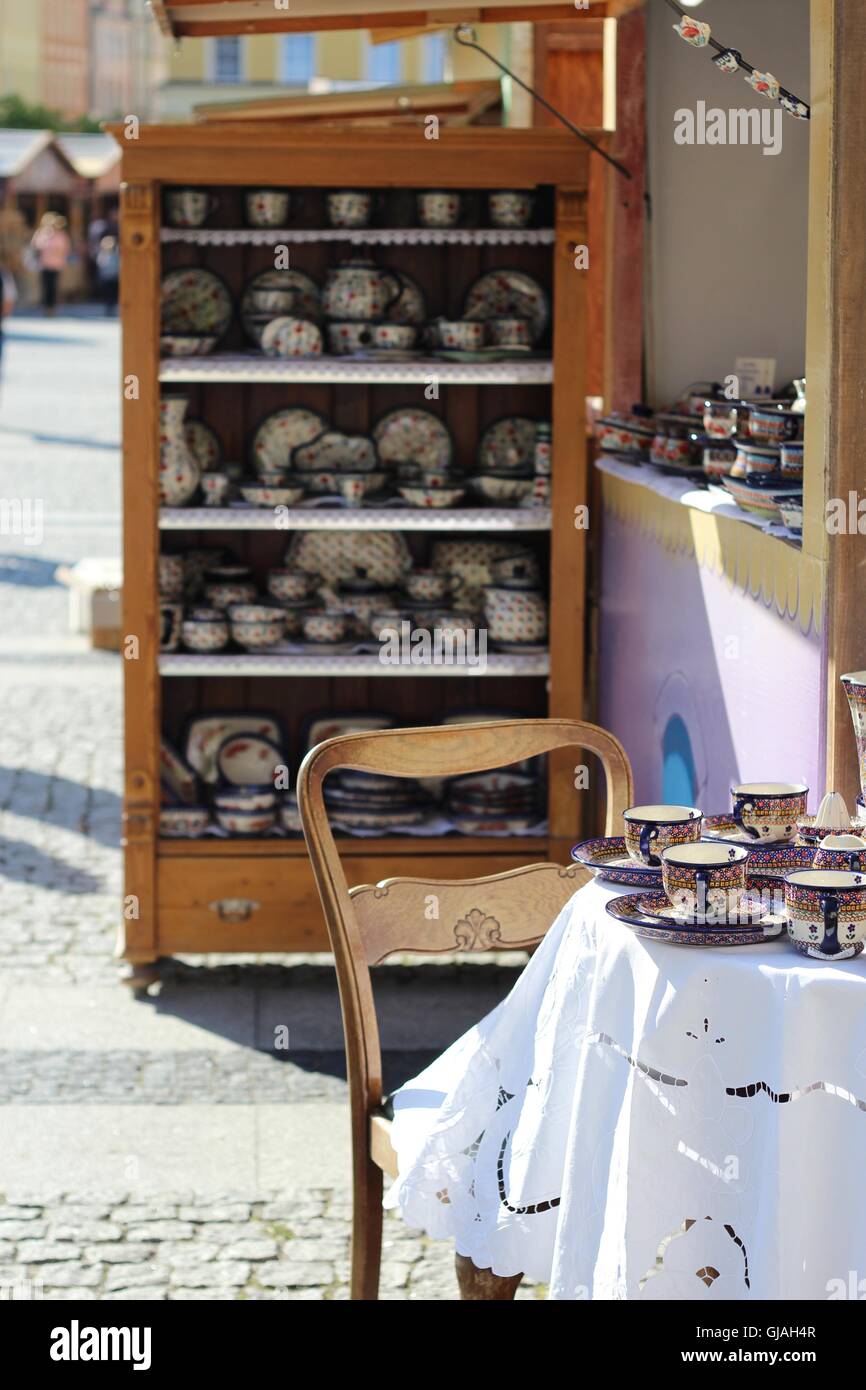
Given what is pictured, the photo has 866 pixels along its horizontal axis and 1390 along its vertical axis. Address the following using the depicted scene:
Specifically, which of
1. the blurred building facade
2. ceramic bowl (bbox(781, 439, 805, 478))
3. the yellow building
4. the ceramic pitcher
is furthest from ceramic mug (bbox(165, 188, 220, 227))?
the blurred building facade

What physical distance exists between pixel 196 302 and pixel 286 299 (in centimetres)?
27

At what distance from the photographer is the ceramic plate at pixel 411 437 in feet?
18.5

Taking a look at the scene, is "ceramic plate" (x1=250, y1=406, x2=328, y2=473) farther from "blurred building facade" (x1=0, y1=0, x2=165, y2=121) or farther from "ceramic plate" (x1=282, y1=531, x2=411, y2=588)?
"blurred building facade" (x1=0, y1=0, x2=165, y2=121)

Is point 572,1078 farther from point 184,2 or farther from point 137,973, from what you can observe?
point 184,2

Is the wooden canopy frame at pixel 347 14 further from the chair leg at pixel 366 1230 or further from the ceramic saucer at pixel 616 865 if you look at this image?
the chair leg at pixel 366 1230

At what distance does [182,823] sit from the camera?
525 centimetres

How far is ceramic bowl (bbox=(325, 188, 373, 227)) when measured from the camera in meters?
5.27

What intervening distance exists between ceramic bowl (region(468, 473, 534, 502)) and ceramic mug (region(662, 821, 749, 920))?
2949 mm

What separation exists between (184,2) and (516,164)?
90 centimetres

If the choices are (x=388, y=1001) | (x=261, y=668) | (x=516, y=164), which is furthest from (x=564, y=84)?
(x=388, y=1001)

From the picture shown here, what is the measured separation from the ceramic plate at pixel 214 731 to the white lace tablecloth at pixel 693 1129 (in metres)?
3.18

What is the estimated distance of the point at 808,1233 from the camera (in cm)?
232

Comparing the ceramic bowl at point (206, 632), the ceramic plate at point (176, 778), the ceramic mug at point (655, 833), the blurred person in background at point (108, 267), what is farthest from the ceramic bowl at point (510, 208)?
the blurred person in background at point (108, 267)

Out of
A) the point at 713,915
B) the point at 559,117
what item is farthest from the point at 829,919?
the point at 559,117
